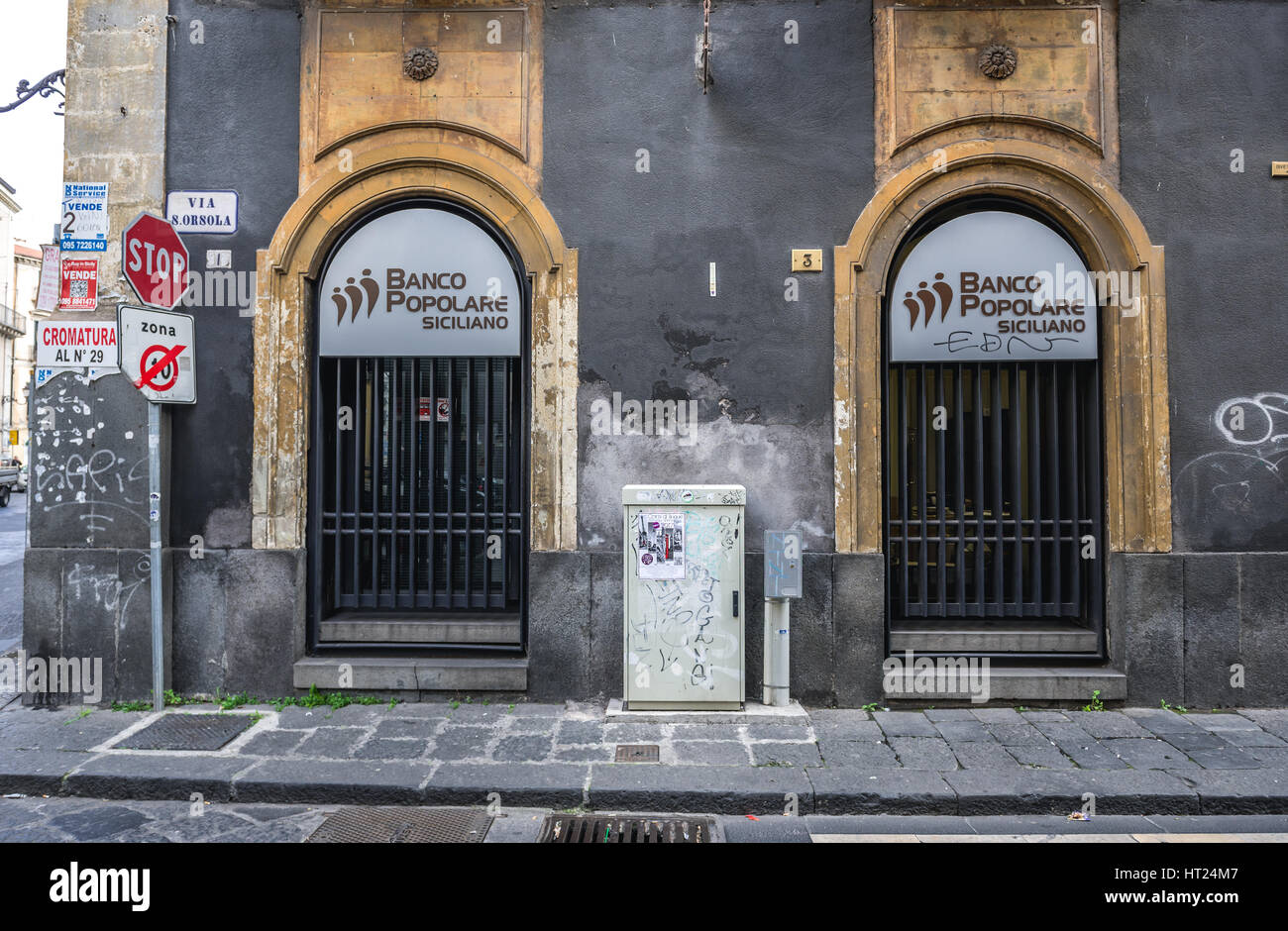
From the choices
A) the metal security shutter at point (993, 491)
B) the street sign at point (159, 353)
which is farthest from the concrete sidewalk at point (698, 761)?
the street sign at point (159, 353)

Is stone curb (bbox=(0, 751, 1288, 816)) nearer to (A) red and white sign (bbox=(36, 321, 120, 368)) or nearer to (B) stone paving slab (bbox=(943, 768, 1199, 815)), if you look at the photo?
(B) stone paving slab (bbox=(943, 768, 1199, 815))

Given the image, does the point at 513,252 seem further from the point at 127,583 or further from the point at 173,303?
the point at 127,583

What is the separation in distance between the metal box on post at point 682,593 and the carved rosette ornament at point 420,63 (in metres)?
3.98

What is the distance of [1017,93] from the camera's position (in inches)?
257

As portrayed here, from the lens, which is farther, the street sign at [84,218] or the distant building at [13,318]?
the distant building at [13,318]

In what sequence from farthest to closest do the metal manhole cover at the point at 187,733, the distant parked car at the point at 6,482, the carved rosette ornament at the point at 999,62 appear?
the distant parked car at the point at 6,482 < the carved rosette ornament at the point at 999,62 < the metal manhole cover at the point at 187,733

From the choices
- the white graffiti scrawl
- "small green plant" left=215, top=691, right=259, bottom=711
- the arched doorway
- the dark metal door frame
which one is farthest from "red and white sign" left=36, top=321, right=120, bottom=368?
A: the white graffiti scrawl

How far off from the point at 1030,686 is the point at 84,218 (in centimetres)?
877

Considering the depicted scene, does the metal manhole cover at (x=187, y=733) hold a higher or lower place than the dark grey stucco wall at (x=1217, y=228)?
lower

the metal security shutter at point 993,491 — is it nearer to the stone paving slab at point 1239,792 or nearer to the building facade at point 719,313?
the building facade at point 719,313

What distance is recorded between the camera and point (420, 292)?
6703 millimetres

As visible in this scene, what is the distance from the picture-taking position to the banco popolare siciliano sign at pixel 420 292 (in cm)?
669

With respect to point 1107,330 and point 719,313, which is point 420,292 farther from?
point 1107,330

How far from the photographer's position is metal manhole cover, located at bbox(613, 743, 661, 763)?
5.14m
